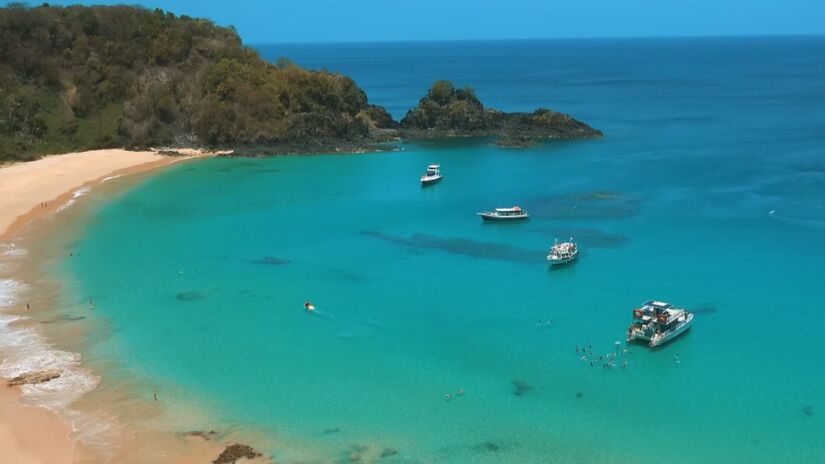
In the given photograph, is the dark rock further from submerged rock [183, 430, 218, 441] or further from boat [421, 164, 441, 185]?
boat [421, 164, 441, 185]

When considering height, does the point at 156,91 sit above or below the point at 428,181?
above

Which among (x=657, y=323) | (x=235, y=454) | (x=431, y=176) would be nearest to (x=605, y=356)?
(x=657, y=323)

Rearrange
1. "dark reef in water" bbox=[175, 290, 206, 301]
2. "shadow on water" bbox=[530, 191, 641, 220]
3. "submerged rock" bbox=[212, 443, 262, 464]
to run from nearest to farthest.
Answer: "submerged rock" bbox=[212, 443, 262, 464]
"dark reef in water" bbox=[175, 290, 206, 301]
"shadow on water" bbox=[530, 191, 641, 220]

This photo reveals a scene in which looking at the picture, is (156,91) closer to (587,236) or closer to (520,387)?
(587,236)

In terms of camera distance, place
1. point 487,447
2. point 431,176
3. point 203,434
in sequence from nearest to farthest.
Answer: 1. point 487,447
2. point 203,434
3. point 431,176

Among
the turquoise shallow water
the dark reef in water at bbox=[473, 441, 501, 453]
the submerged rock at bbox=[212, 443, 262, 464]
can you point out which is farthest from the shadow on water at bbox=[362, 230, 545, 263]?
the submerged rock at bbox=[212, 443, 262, 464]

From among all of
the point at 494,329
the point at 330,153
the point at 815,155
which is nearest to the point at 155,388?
the point at 494,329

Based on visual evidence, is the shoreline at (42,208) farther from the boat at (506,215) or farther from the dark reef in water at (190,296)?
the boat at (506,215)
